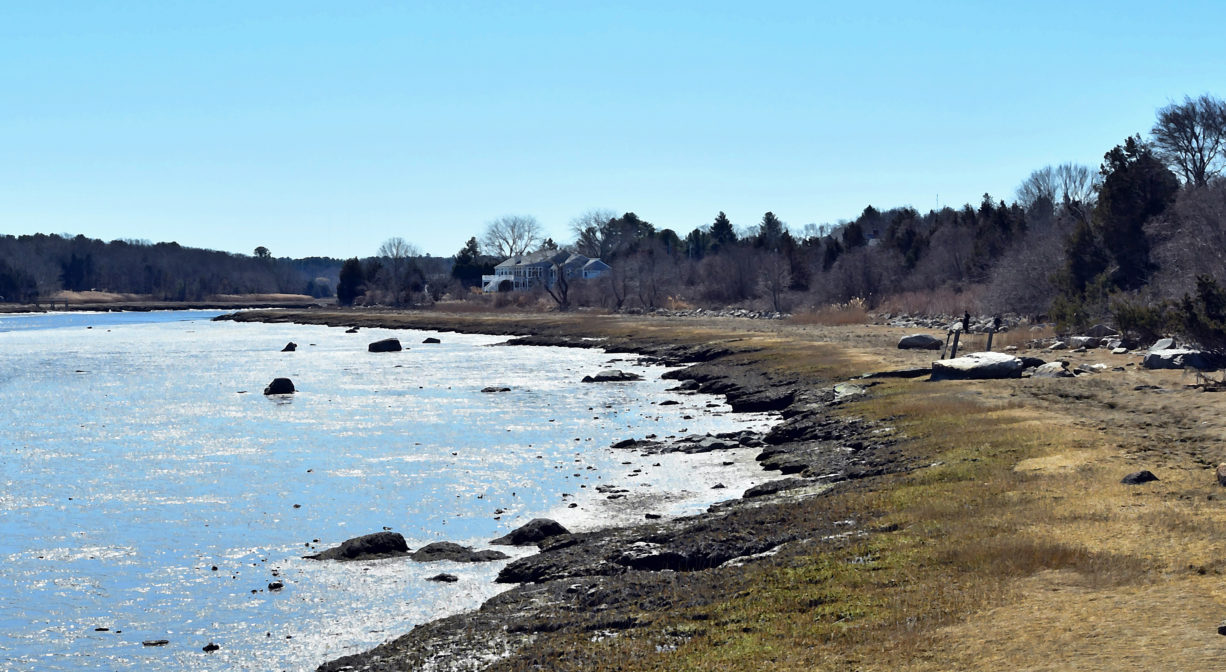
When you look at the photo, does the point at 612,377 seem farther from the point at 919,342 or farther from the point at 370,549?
the point at 370,549

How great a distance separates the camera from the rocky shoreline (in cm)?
1245

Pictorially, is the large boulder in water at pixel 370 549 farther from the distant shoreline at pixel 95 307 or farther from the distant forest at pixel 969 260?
the distant shoreline at pixel 95 307

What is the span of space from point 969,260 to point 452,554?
7055 centimetres

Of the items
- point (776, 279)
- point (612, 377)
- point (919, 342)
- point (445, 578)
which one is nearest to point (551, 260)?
point (776, 279)

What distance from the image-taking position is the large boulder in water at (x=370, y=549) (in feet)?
57.8

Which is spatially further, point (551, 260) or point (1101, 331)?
point (551, 260)

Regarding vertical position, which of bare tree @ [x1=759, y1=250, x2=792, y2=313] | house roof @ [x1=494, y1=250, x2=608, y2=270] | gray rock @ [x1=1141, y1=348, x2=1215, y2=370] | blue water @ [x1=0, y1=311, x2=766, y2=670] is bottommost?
blue water @ [x1=0, y1=311, x2=766, y2=670]

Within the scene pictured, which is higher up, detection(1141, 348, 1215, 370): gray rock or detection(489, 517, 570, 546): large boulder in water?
detection(1141, 348, 1215, 370): gray rock

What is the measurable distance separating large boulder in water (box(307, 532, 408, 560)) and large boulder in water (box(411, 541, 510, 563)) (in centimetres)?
38

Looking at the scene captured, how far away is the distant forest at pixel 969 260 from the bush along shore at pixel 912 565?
1119 cm

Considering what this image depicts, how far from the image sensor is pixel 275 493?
927 inches

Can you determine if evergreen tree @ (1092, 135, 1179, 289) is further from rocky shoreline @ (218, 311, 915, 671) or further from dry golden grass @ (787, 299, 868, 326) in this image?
rocky shoreline @ (218, 311, 915, 671)

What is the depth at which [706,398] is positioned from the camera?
132 feet

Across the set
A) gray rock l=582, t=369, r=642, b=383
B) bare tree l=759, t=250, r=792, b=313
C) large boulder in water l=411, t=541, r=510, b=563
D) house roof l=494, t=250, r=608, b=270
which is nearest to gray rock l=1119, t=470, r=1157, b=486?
large boulder in water l=411, t=541, r=510, b=563
